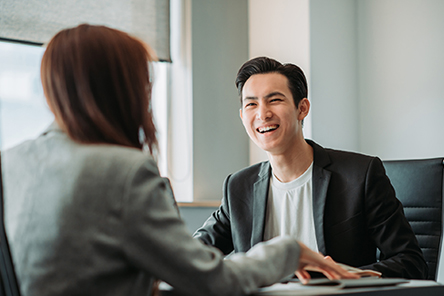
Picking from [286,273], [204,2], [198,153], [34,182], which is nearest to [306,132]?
[198,153]

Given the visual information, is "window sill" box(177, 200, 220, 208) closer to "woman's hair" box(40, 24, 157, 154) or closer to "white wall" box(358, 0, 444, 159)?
"white wall" box(358, 0, 444, 159)

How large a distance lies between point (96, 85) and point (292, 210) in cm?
108

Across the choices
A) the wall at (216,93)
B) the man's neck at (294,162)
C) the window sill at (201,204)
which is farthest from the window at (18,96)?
the man's neck at (294,162)

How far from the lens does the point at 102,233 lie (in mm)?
660

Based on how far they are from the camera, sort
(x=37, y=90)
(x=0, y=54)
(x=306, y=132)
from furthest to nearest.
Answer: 1. (x=306, y=132)
2. (x=0, y=54)
3. (x=37, y=90)

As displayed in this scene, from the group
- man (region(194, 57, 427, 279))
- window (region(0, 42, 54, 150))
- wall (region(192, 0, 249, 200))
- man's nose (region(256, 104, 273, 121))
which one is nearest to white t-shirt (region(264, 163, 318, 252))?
man (region(194, 57, 427, 279))

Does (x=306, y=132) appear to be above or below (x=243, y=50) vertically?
below

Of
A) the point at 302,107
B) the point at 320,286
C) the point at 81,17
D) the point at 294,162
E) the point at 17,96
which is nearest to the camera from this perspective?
the point at 320,286

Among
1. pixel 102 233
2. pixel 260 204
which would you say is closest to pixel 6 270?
pixel 102 233

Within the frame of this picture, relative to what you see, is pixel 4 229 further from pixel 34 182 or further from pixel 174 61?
pixel 174 61

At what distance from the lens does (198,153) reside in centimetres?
278

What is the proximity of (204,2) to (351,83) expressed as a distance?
1.04m

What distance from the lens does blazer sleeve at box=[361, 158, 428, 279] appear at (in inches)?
53.1

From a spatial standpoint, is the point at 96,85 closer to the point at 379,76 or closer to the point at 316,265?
the point at 316,265
